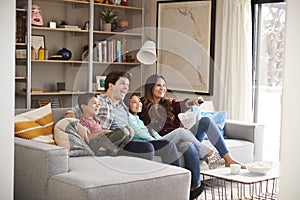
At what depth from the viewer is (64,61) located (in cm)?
655

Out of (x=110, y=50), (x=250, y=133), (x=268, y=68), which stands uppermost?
(x=110, y=50)

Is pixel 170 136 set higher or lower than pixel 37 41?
lower

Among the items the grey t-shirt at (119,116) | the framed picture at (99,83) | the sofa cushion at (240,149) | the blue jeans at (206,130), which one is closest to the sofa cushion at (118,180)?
the grey t-shirt at (119,116)

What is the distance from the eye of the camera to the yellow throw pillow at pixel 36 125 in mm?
4121

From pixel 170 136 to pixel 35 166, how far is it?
1554 millimetres

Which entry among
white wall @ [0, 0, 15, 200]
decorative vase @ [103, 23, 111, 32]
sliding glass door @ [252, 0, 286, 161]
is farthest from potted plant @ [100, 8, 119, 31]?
white wall @ [0, 0, 15, 200]

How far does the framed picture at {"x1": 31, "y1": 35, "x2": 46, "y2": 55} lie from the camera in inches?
252

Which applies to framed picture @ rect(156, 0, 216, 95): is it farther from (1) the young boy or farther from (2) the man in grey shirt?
(1) the young boy

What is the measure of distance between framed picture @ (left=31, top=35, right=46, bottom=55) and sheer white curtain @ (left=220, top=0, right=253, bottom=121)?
2.19 m

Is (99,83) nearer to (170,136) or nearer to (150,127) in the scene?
(150,127)

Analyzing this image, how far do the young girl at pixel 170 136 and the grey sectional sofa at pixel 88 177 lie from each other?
0.54 meters

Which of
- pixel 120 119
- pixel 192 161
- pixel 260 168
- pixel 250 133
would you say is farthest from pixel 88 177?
pixel 250 133

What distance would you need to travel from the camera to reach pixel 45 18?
21.6 feet

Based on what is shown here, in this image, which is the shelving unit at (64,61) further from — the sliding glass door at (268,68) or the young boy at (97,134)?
the young boy at (97,134)
